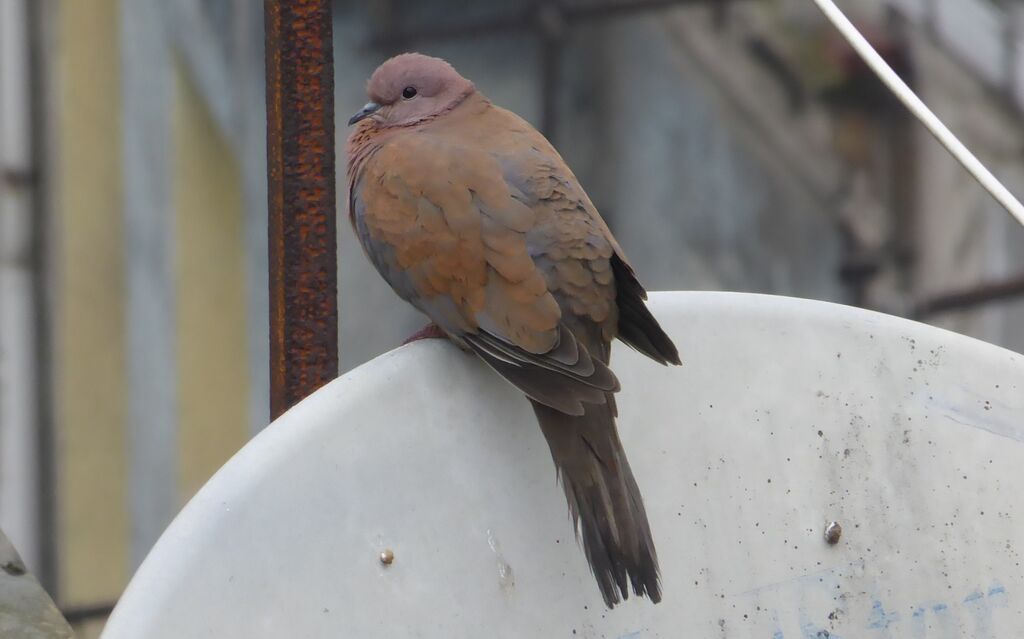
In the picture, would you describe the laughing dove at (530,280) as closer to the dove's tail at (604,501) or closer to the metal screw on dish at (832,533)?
the dove's tail at (604,501)

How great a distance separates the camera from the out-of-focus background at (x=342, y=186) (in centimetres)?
443

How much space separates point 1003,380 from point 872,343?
0.59 feet

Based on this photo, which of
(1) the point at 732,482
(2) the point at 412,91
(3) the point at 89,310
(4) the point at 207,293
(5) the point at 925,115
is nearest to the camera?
(1) the point at 732,482

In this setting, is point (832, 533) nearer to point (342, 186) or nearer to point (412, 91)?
point (412, 91)

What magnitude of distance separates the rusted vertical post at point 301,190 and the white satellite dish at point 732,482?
177 mm

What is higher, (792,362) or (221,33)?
(221,33)

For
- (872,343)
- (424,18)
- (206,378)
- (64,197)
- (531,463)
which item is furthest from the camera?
(424,18)

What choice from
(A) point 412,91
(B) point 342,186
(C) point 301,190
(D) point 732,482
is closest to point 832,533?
(D) point 732,482

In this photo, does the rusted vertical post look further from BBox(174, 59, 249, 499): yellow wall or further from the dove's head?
BBox(174, 59, 249, 499): yellow wall

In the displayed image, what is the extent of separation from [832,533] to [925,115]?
0.57 metres

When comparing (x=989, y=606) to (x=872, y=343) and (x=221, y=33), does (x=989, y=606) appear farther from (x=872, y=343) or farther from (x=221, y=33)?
(x=221, y=33)

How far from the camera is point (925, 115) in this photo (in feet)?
6.83

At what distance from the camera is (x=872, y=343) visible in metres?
1.98

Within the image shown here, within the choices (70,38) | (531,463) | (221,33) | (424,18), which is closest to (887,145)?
(424,18)
